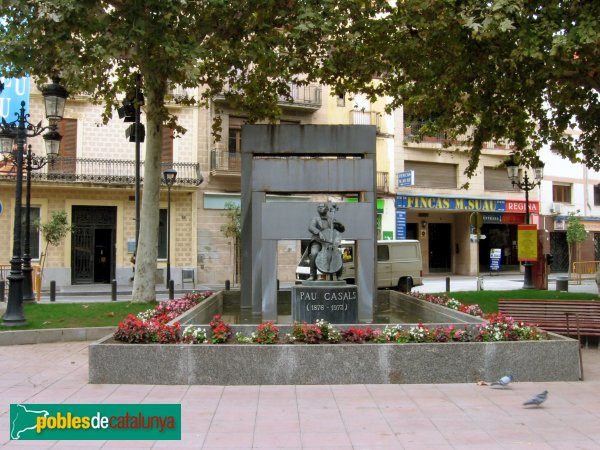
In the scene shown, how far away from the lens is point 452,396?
21.8ft

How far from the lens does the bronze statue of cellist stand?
9.87m

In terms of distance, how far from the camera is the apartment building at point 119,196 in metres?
25.6

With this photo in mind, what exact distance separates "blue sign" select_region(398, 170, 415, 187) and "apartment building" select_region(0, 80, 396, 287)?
7079 mm

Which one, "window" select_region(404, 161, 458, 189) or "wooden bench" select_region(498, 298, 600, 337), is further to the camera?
"window" select_region(404, 161, 458, 189)

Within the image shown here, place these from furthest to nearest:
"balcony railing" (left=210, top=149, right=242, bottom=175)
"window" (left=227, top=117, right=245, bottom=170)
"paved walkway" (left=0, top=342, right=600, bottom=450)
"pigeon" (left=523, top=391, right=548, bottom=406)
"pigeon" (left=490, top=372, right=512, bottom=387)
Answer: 1. "window" (left=227, top=117, right=245, bottom=170)
2. "balcony railing" (left=210, top=149, right=242, bottom=175)
3. "pigeon" (left=490, top=372, right=512, bottom=387)
4. "pigeon" (left=523, top=391, right=548, bottom=406)
5. "paved walkway" (left=0, top=342, right=600, bottom=450)

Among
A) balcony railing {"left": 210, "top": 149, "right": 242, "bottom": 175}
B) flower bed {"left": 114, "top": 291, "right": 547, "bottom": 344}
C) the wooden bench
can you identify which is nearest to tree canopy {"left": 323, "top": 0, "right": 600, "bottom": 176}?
the wooden bench

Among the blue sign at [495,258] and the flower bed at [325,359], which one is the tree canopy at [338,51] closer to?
the flower bed at [325,359]

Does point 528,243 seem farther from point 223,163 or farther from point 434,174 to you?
point 434,174

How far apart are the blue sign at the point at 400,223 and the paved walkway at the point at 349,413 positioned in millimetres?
25486

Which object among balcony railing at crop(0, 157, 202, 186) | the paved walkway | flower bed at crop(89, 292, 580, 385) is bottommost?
the paved walkway

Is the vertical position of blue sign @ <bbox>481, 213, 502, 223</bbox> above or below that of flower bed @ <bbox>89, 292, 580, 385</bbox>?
above

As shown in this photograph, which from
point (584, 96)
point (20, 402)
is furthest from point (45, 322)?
point (584, 96)

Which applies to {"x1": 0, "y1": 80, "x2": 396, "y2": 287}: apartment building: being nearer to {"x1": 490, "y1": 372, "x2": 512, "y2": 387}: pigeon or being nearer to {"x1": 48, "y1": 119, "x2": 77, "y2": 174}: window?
{"x1": 48, "y1": 119, "x2": 77, "y2": 174}: window

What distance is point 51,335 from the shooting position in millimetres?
10914
